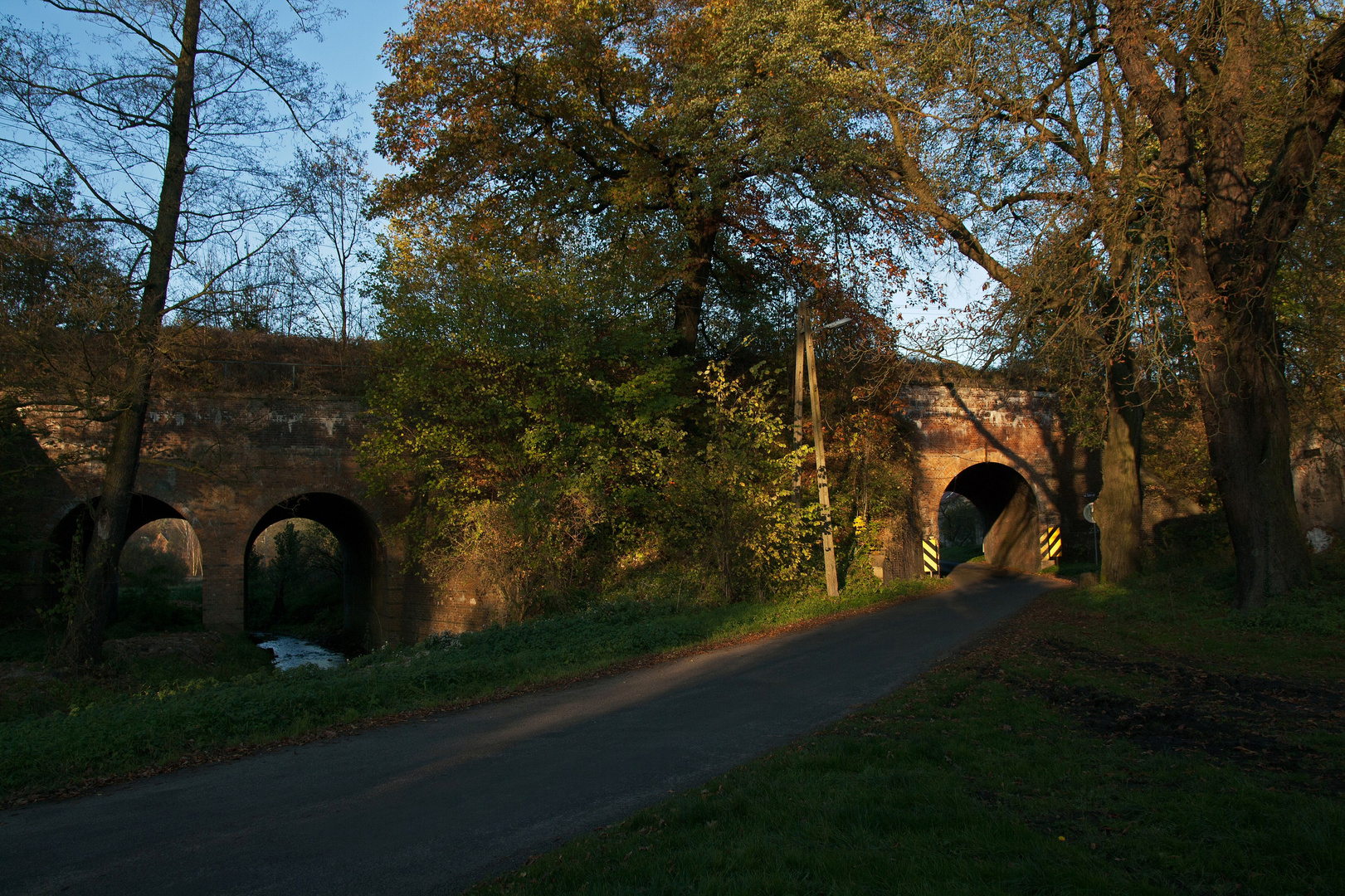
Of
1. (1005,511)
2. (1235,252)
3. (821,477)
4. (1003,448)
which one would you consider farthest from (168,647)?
(1005,511)

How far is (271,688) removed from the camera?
8414mm

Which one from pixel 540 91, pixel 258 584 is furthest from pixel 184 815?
pixel 258 584

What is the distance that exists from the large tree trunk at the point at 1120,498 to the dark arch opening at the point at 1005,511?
799cm

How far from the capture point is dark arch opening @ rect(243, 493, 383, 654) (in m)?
19.6

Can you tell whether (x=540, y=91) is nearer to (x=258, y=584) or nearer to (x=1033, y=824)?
(x=1033, y=824)

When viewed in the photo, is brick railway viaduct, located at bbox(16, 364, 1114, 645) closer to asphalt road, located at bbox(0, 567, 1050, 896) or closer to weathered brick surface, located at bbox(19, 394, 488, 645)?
weathered brick surface, located at bbox(19, 394, 488, 645)

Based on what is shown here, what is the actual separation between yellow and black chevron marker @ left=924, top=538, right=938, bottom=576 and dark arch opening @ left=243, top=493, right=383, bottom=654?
50.3 feet

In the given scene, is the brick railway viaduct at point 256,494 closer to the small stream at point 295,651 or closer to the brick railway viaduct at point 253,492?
the brick railway viaduct at point 253,492

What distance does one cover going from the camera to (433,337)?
16.5 m

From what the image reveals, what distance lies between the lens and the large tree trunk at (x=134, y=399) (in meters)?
11.1

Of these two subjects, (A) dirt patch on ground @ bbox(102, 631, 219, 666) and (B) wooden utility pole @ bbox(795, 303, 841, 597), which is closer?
(A) dirt patch on ground @ bbox(102, 631, 219, 666)

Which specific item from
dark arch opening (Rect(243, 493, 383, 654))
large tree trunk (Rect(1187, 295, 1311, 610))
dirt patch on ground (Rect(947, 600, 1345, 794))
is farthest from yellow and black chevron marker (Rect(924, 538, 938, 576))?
dark arch opening (Rect(243, 493, 383, 654))

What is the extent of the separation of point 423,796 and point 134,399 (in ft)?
27.5

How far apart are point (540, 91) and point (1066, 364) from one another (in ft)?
39.6
